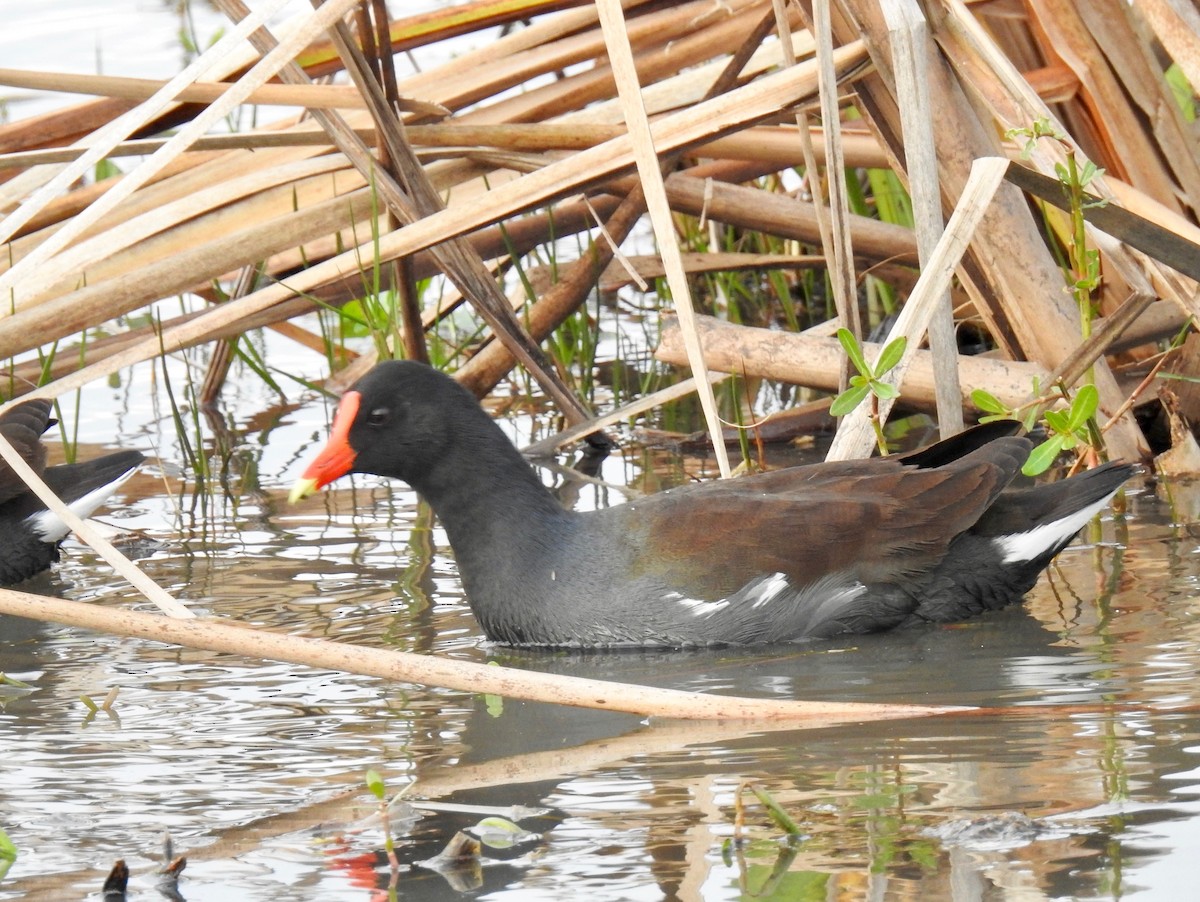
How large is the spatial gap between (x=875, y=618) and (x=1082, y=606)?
45 cm

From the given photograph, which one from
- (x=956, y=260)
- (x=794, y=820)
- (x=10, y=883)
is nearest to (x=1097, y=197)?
(x=956, y=260)

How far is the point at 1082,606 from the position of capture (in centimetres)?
380

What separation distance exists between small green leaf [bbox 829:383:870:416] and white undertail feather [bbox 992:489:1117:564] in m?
0.49

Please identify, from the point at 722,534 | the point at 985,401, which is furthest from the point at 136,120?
the point at 985,401

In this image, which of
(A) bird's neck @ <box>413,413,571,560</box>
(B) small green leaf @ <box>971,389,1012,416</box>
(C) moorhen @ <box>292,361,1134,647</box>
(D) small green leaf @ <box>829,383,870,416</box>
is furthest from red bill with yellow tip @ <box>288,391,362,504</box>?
(B) small green leaf @ <box>971,389,1012,416</box>

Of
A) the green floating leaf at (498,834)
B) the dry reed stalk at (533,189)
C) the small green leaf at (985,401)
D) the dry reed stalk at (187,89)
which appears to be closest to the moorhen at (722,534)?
the small green leaf at (985,401)

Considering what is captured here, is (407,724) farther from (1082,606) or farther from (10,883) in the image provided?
(1082,606)

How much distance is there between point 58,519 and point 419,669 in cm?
184

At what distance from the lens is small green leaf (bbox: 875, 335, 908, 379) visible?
3.48 metres

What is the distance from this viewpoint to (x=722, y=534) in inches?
148

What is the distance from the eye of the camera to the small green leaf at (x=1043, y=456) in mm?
3578

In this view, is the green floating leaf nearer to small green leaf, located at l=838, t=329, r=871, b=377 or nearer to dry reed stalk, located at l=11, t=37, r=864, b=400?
small green leaf, located at l=838, t=329, r=871, b=377

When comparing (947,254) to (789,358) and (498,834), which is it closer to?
(789,358)

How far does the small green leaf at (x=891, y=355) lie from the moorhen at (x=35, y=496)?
207 centimetres
